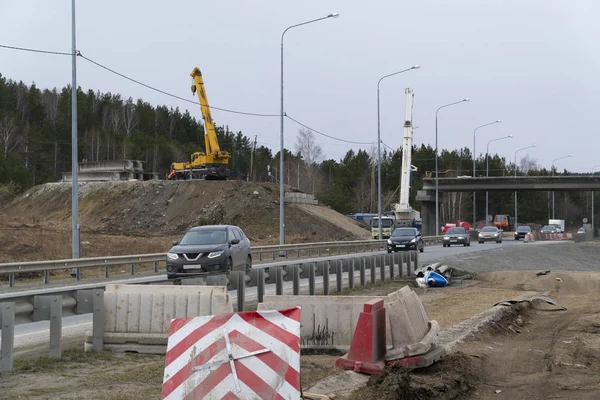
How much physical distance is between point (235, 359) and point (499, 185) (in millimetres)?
78146

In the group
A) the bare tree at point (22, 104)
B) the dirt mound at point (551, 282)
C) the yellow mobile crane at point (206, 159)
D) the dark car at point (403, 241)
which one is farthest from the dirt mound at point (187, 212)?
the bare tree at point (22, 104)

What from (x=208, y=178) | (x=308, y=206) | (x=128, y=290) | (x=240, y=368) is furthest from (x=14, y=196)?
(x=240, y=368)

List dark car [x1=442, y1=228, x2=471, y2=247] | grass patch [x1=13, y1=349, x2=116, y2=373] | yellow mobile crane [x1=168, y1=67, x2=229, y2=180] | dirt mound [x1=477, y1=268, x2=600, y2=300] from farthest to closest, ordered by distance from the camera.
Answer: yellow mobile crane [x1=168, y1=67, x2=229, y2=180], dark car [x1=442, y1=228, x2=471, y2=247], dirt mound [x1=477, y1=268, x2=600, y2=300], grass patch [x1=13, y1=349, x2=116, y2=373]

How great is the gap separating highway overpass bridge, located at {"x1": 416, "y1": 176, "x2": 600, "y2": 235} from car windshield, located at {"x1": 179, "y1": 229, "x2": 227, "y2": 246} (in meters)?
58.7

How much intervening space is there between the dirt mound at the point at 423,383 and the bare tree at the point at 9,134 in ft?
309

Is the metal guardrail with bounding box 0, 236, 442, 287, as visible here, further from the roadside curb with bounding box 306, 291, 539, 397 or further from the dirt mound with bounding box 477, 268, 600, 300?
the roadside curb with bounding box 306, 291, 539, 397

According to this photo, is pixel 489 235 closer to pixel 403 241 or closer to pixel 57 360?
pixel 403 241

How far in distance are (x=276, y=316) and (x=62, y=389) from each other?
2.88 m

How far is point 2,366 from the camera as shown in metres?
8.77

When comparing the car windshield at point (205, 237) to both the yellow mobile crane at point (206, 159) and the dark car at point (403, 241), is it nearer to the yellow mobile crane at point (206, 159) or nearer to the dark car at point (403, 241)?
the dark car at point (403, 241)

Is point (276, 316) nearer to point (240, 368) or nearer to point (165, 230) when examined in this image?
point (240, 368)

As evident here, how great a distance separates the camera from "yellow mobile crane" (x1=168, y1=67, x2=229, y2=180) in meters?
60.3

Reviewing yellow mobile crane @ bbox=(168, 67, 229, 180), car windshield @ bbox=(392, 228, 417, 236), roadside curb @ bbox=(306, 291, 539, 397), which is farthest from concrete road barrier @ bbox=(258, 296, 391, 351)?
yellow mobile crane @ bbox=(168, 67, 229, 180)

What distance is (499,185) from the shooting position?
81.3 m
